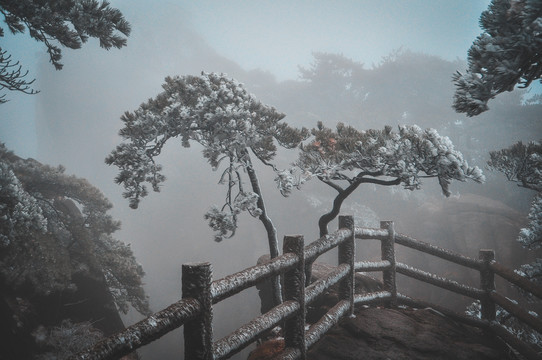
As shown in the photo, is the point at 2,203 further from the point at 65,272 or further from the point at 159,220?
the point at 159,220

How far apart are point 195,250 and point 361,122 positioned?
39.0 metres

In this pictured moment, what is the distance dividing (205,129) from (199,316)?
7.41 meters

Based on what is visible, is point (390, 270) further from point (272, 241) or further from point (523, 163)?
point (523, 163)

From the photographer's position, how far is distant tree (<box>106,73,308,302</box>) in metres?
8.49

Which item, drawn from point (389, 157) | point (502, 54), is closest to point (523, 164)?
point (389, 157)

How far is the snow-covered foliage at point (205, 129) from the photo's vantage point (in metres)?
8.49

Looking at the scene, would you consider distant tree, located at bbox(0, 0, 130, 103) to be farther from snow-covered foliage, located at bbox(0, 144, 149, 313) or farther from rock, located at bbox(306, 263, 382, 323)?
rock, located at bbox(306, 263, 382, 323)

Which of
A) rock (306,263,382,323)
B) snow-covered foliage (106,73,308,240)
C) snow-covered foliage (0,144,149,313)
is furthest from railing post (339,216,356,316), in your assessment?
snow-covered foliage (0,144,149,313)

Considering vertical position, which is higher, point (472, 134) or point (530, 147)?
point (472, 134)

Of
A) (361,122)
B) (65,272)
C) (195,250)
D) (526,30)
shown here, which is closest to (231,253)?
(195,250)

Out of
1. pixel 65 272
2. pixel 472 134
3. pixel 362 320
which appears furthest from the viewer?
pixel 472 134

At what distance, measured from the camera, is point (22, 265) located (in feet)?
36.2

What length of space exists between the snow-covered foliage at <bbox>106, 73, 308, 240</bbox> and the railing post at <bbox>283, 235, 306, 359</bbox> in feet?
15.6

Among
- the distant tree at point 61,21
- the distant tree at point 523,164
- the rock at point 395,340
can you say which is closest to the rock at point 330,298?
the rock at point 395,340
